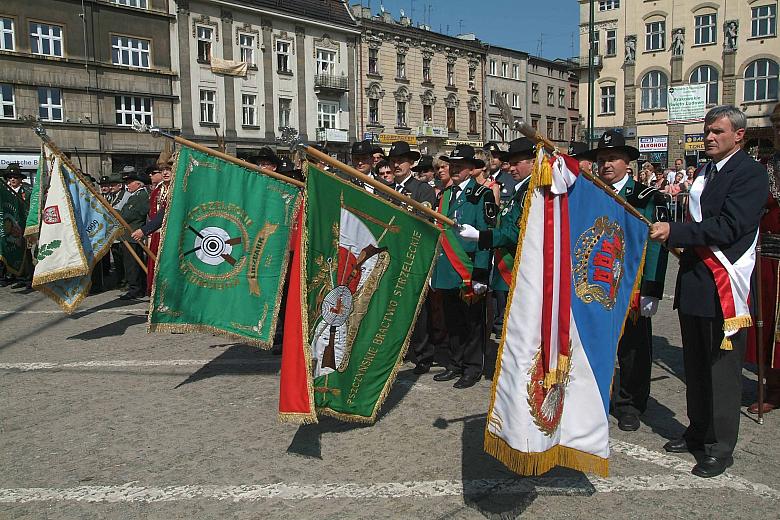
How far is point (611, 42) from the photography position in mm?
45062

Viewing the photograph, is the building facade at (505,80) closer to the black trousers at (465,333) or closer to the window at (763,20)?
the window at (763,20)

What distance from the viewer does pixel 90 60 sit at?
33031 mm

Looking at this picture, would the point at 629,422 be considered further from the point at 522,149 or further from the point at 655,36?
the point at 655,36

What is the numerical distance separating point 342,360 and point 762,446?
2.88 meters

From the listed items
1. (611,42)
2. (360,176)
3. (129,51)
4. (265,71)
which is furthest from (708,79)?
(360,176)

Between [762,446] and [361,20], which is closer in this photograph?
[762,446]

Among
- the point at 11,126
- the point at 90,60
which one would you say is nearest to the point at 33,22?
the point at 90,60

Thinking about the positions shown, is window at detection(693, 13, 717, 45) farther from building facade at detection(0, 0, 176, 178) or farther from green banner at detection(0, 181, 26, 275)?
green banner at detection(0, 181, 26, 275)

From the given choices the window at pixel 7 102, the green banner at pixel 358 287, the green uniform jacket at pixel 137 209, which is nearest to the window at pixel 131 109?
the window at pixel 7 102

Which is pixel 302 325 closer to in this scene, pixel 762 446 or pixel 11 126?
pixel 762 446

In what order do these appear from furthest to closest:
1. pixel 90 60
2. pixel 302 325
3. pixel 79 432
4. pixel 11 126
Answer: pixel 90 60 → pixel 11 126 → pixel 79 432 → pixel 302 325

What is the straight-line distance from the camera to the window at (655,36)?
4297cm

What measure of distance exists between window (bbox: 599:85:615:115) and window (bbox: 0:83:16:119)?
35.5m

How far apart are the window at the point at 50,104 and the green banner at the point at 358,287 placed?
32.6 meters
